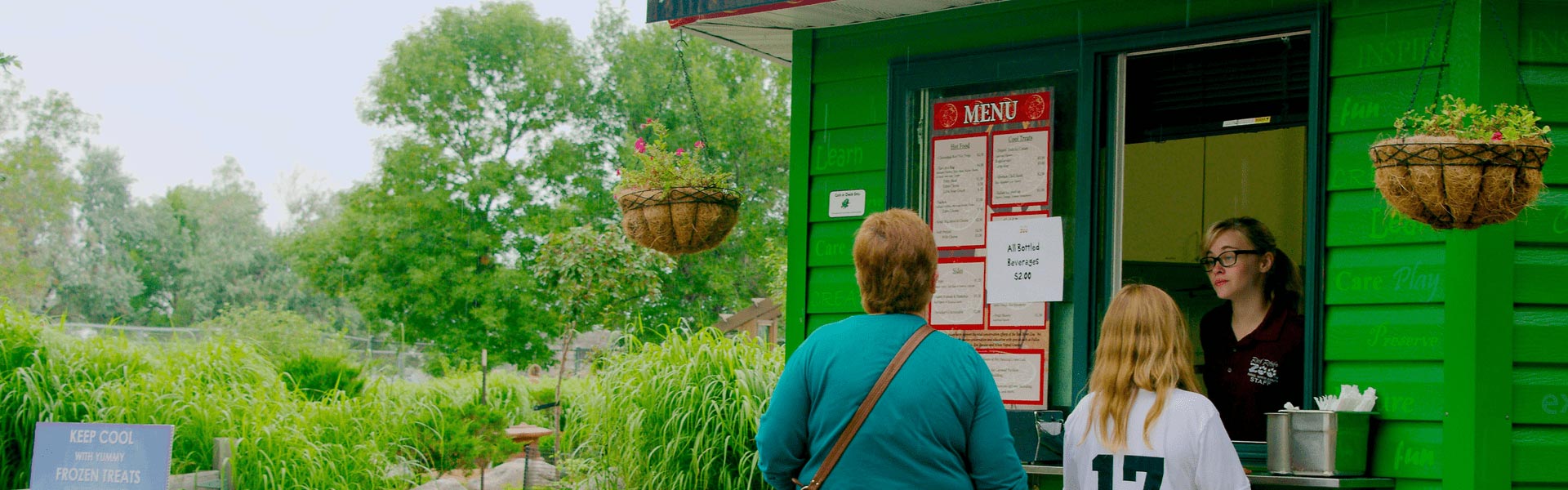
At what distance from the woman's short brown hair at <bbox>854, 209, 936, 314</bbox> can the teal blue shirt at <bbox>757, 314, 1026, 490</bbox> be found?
38mm

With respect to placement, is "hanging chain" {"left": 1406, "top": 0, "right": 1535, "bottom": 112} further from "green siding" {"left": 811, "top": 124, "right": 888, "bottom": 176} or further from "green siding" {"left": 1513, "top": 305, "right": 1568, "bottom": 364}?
"green siding" {"left": 811, "top": 124, "right": 888, "bottom": 176}

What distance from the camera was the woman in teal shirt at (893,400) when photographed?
2.79 metres

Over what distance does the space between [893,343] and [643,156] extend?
2.30 metres

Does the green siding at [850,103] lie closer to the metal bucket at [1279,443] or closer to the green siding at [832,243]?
the green siding at [832,243]

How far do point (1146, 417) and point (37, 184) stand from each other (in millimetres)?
51015

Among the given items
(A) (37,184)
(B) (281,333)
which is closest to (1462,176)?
(B) (281,333)

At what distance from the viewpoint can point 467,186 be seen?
107 ft

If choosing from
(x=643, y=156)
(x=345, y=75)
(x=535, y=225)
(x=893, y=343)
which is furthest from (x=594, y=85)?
(x=893, y=343)

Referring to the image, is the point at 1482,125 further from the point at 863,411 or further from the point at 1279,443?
the point at 863,411

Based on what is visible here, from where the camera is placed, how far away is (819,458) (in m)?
2.87

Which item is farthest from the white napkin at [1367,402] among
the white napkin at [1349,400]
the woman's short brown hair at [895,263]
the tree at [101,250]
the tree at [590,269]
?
the tree at [101,250]

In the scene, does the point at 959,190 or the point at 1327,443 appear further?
the point at 959,190

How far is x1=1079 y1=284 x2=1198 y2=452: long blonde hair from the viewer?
3.15 m

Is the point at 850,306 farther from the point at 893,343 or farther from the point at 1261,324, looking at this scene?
the point at 893,343
